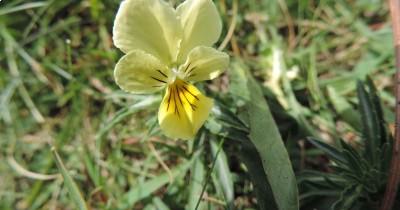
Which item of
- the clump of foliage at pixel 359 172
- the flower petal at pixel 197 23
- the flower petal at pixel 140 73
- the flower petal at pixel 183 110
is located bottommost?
the clump of foliage at pixel 359 172

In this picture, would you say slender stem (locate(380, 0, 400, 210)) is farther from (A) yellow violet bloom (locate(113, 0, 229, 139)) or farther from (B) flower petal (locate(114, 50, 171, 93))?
(B) flower petal (locate(114, 50, 171, 93))

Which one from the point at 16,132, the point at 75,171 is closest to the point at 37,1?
the point at 16,132

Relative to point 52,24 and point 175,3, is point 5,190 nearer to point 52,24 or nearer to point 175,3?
point 52,24

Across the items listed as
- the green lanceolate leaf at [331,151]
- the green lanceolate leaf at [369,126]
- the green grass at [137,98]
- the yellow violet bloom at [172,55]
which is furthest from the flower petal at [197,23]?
the green lanceolate leaf at [369,126]

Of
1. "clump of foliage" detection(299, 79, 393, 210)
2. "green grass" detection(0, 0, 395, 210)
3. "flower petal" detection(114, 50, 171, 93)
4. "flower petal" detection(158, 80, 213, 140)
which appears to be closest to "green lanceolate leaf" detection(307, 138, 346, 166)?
"clump of foliage" detection(299, 79, 393, 210)

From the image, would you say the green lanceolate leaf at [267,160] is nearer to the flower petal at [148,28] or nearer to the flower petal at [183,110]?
the flower petal at [183,110]
